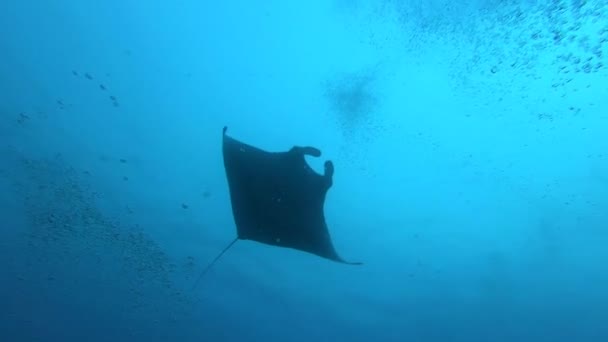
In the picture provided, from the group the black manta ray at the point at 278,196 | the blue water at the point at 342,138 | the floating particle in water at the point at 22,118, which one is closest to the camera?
the black manta ray at the point at 278,196

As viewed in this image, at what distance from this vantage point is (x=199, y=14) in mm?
8867

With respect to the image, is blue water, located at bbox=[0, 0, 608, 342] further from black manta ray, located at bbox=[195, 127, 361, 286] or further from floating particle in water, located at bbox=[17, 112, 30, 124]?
black manta ray, located at bbox=[195, 127, 361, 286]

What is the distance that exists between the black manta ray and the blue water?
3.16 m

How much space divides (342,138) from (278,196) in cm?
400

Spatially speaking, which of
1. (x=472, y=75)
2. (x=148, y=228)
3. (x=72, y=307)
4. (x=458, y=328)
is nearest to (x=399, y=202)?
(x=472, y=75)

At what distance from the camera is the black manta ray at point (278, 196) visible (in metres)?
7.08

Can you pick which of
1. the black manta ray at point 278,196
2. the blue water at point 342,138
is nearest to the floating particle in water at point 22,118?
the blue water at point 342,138

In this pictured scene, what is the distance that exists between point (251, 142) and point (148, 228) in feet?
22.1

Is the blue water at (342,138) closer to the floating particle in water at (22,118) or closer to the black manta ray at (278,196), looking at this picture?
the floating particle in water at (22,118)

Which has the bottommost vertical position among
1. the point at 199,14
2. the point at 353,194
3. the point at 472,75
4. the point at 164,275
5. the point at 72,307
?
the point at 72,307

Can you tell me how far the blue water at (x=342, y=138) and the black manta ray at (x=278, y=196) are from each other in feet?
10.4

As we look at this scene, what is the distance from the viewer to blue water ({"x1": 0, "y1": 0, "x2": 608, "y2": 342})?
28.9 feet

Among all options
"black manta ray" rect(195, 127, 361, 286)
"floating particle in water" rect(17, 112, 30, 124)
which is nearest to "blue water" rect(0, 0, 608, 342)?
"floating particle in water" rect(17, 112, 30, 124)

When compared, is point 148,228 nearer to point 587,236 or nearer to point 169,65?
point 169,65
